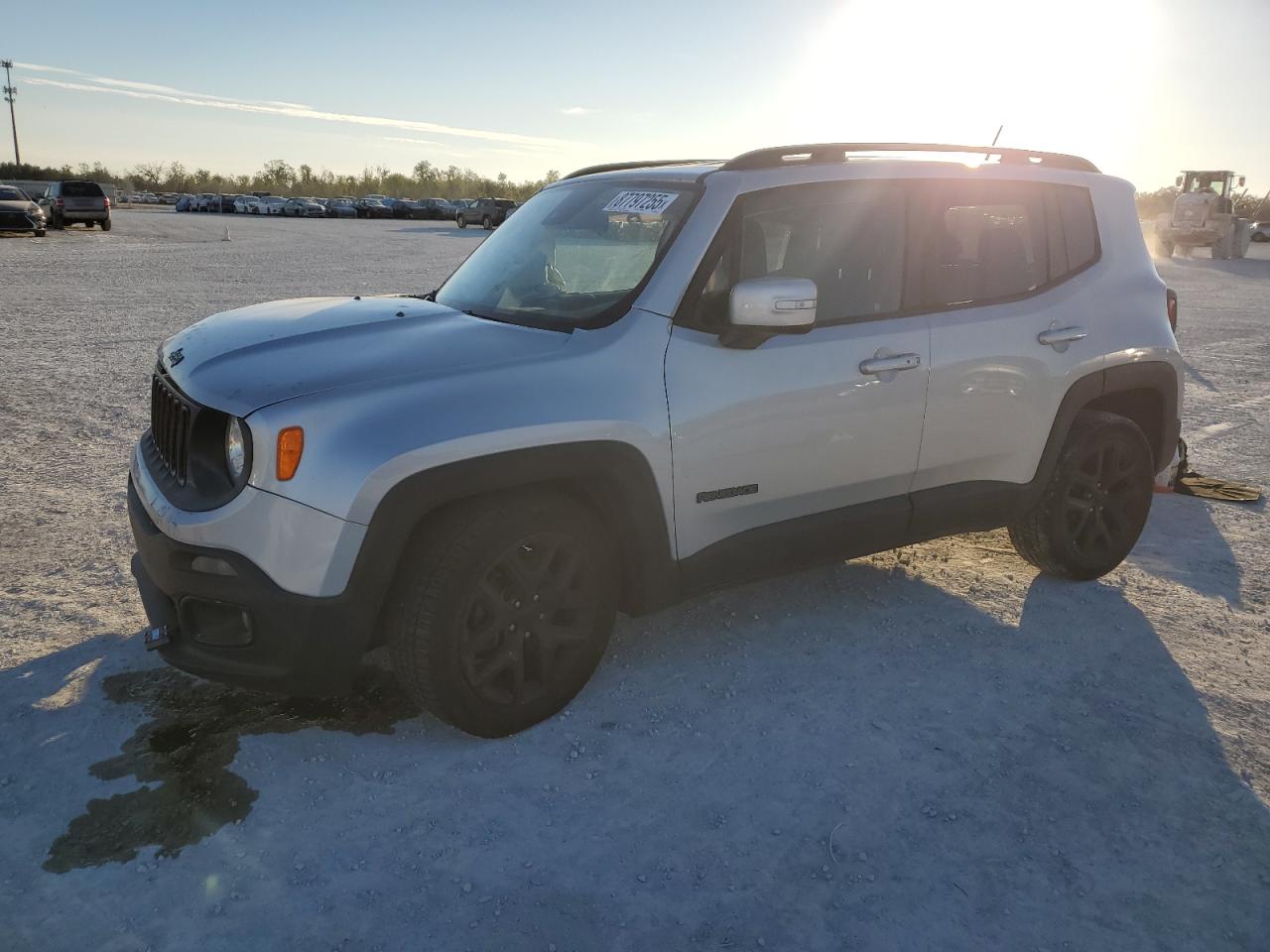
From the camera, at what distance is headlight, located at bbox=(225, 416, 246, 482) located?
9.85ft

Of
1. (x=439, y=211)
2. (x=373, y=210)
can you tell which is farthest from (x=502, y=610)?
(x=373, y=210)

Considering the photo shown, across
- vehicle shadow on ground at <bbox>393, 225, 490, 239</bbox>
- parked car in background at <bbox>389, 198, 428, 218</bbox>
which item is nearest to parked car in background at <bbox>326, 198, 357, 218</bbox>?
parked car in background at <bbox>389, 198, 428, 218</bbox>

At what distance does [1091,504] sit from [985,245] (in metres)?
1.38

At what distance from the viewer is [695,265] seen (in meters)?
3.58

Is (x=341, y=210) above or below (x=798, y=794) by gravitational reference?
above

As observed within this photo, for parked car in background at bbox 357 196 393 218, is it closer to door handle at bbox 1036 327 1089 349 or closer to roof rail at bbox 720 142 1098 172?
roof rail at bbox 720 142 1098 172

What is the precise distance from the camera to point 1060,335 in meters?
4.38

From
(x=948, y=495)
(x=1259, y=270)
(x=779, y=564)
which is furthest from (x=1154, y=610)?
(x=1259, y=270)

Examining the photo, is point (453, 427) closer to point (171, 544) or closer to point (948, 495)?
point (171, 544)

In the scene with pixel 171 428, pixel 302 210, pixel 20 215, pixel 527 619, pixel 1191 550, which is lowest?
pixel 1191 550

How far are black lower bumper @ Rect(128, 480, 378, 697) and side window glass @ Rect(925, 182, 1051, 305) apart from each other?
266 centimetres

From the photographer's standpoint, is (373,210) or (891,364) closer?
(891,364)

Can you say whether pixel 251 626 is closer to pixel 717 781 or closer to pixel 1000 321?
pixel 717 781

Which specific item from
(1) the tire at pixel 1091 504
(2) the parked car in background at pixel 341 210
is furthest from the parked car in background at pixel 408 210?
(1) the tire at pixel 1091 504
